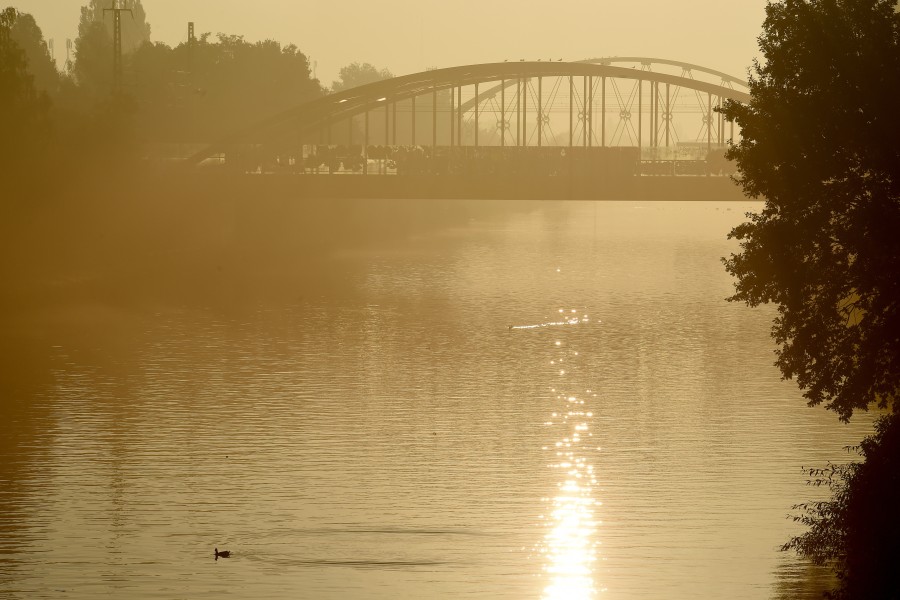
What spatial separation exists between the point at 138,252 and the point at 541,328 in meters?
32.8

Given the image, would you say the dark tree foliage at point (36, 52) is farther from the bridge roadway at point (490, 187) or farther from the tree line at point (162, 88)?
the bridge roadway at point (490, 187)

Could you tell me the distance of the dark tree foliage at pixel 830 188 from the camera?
2628 cm

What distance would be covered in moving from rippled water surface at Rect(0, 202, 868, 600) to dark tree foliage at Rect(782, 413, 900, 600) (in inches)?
23.4

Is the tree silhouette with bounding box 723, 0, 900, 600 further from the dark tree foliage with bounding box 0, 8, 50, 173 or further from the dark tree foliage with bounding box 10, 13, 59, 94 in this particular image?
the dark tree foliage with bounding box 10, 13, 59, 94

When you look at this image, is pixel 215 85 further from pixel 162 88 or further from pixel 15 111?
pixel 15 111

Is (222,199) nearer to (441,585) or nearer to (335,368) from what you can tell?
(335,368)

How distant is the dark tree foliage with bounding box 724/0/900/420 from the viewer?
26281 mm

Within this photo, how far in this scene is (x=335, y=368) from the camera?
171ft

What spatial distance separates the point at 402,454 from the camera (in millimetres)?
35719

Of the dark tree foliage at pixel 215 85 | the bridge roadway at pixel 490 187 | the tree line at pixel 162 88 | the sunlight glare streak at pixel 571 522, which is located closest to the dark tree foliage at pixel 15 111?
the tree line at pixel 162 88

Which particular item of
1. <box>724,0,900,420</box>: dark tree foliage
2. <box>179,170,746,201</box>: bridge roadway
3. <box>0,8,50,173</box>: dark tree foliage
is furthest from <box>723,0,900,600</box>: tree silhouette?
<box>179,170,746,201</box>: bridge roadway

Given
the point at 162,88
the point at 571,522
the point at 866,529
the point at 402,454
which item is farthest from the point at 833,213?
the point at 162,88

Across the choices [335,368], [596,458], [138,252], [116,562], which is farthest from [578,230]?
[116,562]

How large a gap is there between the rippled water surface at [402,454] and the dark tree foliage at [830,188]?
345 centimetres
